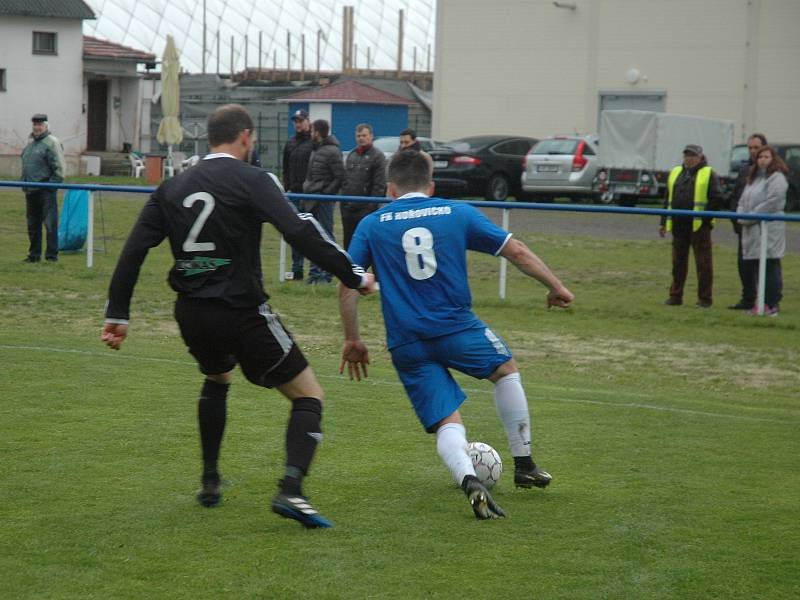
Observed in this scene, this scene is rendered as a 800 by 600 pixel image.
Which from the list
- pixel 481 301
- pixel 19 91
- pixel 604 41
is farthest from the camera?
pixel 19 91

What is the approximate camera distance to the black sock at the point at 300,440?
5367 mm

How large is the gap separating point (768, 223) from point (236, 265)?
32.5 feet

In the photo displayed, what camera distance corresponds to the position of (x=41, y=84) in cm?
4516

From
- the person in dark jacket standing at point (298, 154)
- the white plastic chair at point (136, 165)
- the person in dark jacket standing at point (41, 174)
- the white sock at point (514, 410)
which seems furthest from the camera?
A: the white plastic chair at point (136, 165)

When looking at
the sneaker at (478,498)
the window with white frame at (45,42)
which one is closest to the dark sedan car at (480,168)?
the window with white frame at (45,42)

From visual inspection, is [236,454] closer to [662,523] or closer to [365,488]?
[365,488]

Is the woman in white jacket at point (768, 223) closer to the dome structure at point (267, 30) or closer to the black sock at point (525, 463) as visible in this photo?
the black sock at point (525, 463)

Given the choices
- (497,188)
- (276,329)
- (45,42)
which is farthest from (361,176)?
(45,42)

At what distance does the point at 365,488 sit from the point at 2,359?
4858 millimetres

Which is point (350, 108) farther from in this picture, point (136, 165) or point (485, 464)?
point (485, 464)

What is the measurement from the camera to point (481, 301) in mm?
14695

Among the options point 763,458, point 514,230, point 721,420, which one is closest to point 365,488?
point 763,458

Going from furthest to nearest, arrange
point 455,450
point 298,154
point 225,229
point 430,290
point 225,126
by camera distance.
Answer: point 298,154
point 430,290
point 455,450
point 225,126
point 225,229

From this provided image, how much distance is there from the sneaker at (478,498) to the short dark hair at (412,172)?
1.38m
